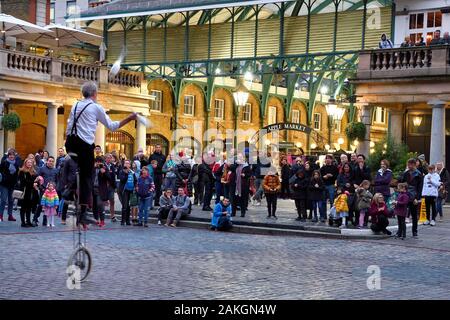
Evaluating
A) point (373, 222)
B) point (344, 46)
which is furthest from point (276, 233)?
point (344, 46)

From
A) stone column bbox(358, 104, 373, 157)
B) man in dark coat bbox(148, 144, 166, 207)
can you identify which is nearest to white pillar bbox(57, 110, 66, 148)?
man in dark coat bbox(148, 144, 166, 207)

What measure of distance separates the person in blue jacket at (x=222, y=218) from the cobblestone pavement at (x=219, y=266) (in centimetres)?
96

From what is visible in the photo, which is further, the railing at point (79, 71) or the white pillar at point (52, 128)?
the railing at point (79, 71)

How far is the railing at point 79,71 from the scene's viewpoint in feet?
111

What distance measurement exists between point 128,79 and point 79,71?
3235mm

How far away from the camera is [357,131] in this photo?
1110 inches

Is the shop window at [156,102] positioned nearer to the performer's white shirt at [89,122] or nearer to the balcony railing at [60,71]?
the balcony railing at [60,71]

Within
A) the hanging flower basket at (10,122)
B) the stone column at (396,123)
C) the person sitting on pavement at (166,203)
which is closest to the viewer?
the person sitting on pavement at (166,203)

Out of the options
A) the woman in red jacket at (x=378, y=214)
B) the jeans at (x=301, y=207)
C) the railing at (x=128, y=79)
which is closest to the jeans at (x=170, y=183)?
the jeans at (x=301, y=207)

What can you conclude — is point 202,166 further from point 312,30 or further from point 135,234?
point 312,30

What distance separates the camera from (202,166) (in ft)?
83.6

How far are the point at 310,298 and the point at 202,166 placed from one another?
608 inches

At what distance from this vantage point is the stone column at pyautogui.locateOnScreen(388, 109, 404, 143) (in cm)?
2908

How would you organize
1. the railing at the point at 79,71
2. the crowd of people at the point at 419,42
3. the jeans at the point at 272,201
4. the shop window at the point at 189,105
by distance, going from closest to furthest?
the jeans at the point at 272,201, the crowd of people at the point at 419,42, the railing at the point at 79,71, the shop window at the point at 189,105
